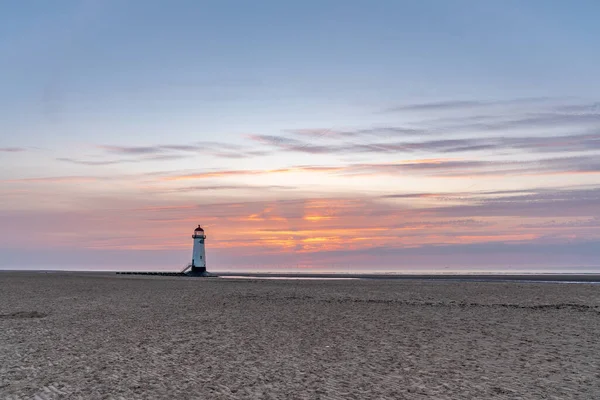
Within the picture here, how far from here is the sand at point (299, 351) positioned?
496 inches

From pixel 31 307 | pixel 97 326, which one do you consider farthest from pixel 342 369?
pixel 31 307

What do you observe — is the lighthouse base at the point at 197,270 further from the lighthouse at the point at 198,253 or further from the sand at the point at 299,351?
the sand at the point at 299,351

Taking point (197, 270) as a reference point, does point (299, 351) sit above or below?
below

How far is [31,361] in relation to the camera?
50.0 ft

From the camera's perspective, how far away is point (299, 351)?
17234mm

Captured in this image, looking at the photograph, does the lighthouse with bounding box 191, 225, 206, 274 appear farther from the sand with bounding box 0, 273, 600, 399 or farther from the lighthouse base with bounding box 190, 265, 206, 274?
the sand with bounding box 0, 273, 600, 399

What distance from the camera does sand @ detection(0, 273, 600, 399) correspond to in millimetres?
12594

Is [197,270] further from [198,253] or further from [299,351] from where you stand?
[299,351]

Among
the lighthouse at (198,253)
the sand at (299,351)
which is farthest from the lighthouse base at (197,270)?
the sand at (299,351)

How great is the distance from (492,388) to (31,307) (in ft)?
77.9

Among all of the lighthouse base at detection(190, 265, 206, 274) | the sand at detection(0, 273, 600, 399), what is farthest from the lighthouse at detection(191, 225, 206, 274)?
the sand at detection(0, 273, 600, 399)

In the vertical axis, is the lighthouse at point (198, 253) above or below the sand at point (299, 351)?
above

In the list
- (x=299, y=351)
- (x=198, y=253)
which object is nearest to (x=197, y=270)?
(x=198, y=253)

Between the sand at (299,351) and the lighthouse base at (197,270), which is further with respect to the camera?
the lighthouse base at (197,270)
